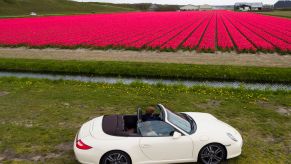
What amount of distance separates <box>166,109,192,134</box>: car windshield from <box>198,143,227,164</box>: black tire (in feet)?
2.09

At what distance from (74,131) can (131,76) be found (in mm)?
10437

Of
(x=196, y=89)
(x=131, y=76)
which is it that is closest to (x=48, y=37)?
(x=131, y=76)

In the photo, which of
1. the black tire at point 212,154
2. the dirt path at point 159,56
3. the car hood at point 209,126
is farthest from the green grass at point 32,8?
the black tire at point 212,154

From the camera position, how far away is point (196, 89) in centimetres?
1722

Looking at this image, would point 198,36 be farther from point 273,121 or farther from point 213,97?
point 273,121

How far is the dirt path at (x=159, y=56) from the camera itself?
24.6 metres

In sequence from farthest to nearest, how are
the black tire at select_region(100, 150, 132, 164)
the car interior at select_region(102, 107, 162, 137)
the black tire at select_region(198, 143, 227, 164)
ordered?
1. the black tire at select_region(198, 143, 227, 164)
2. the car interior at select_region(102, 107, 162, 137)
3. the black tire at select_region(100, 150, 132, 164)

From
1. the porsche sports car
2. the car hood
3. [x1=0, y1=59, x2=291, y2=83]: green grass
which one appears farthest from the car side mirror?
[x1=0, y1=59, x2=291, y2=83]: green grass

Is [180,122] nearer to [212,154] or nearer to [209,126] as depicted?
[209,126]

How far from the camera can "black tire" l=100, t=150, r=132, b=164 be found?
27.9 ft

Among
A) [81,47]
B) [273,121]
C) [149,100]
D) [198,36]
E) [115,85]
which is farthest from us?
[198,36]

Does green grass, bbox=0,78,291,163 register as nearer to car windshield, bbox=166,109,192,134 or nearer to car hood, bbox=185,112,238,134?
car hood, bbox=185,112,238,134

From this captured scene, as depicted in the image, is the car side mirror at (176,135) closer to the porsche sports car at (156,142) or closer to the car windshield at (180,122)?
the porsche sports car at (156,142)

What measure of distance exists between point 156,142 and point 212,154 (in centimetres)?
153
